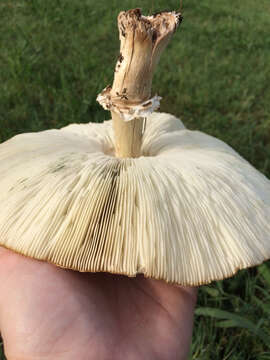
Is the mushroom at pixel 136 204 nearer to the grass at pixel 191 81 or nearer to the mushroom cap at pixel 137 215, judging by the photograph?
the mushroom cap at pixel 137 215

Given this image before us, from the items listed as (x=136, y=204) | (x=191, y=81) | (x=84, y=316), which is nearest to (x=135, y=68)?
(x=136, y=204)

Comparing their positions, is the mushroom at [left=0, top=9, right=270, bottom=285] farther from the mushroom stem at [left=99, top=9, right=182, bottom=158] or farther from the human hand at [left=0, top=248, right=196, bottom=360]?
the human hand at [left=0, top=248, right=196, bottom=360]

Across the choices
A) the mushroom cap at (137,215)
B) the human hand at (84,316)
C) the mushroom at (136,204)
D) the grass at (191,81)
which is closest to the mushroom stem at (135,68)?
the mushroom at (136,204)

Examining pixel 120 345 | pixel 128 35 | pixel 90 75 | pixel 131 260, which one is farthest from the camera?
pixel 90 75

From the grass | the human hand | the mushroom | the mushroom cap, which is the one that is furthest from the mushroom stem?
the grass

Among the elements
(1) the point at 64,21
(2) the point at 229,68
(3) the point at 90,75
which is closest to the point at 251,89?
(2) the point at 229,68

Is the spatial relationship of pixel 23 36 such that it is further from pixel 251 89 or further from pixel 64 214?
pixel 64 214

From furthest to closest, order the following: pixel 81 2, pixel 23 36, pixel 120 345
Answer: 1. pixel 81 2
2. pixel 23 36
3. pixel 120 345
